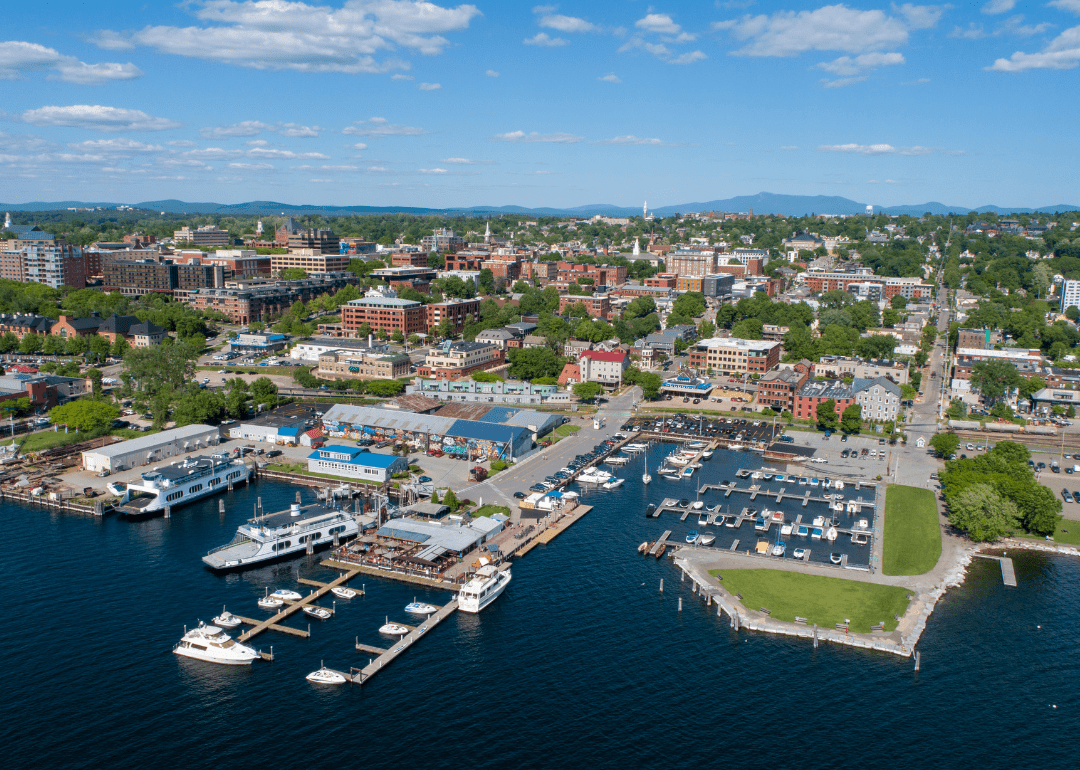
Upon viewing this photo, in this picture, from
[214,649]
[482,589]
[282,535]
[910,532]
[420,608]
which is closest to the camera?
[214,649]

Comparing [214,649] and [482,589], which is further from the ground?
[482,589]

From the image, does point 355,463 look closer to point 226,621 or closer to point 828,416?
point 226,621

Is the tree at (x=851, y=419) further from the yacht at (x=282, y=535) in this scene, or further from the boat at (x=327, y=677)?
the boat at (x=327, y=677)

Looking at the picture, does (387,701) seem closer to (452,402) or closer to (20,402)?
(452,402)

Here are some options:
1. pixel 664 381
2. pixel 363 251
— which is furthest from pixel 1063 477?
pixel 363 251

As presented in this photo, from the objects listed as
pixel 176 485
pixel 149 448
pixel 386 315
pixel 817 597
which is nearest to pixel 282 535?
pixel 176 485

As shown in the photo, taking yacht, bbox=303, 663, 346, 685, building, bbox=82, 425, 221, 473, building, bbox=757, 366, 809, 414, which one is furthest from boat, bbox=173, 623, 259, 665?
building, bbox=757, 366, 809, 414

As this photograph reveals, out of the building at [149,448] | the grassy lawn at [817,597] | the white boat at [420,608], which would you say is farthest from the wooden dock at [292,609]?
the building at [149,448]
